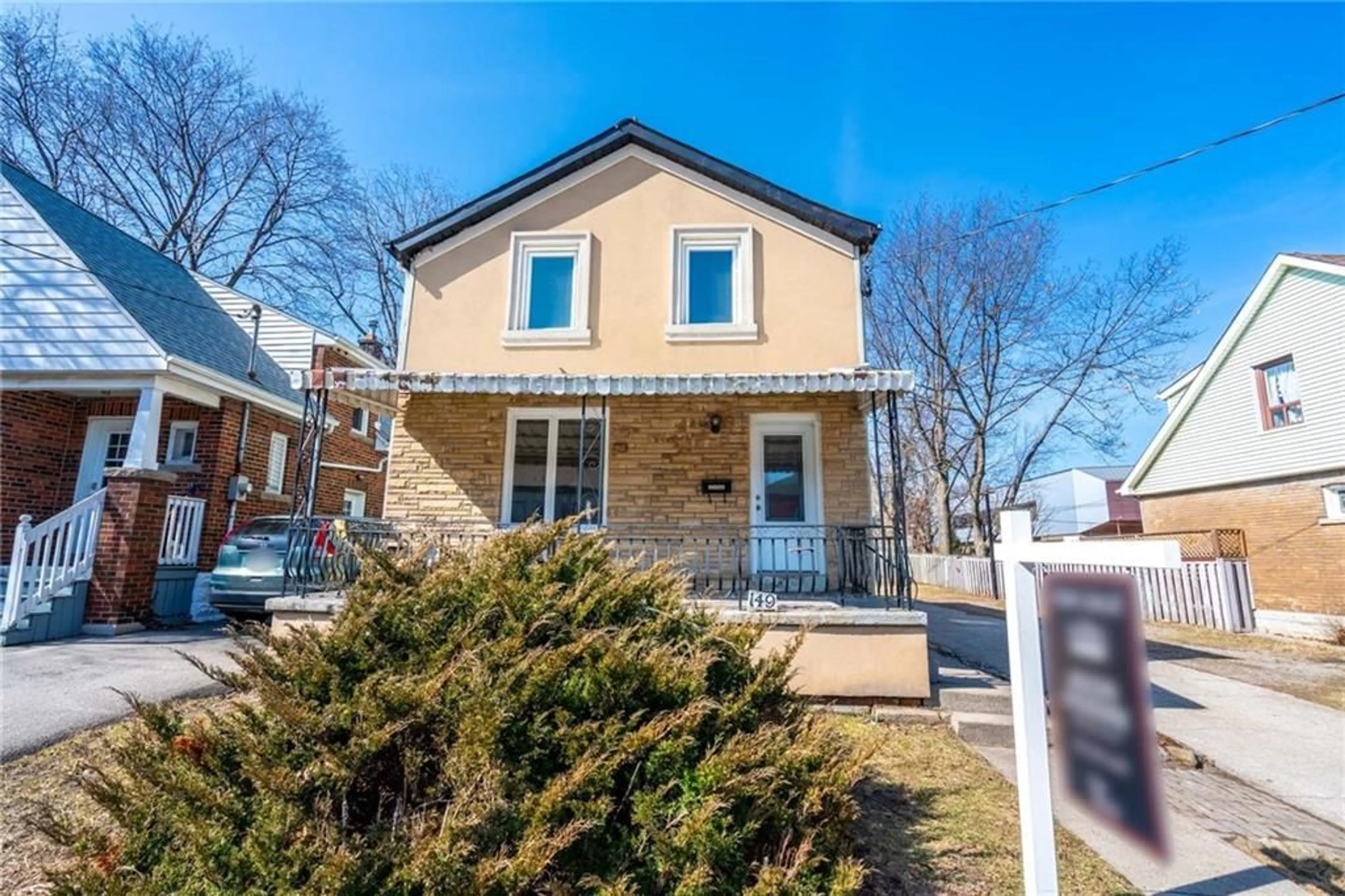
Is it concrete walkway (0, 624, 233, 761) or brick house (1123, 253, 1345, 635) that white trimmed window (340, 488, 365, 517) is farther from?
brick house (1123, 253, 1345, 635)

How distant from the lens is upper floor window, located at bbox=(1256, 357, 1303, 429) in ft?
46.4

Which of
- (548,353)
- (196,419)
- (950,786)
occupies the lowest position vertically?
(950,786)

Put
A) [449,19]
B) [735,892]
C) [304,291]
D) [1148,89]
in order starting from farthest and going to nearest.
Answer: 1. [304,291]
2. [1148,89]
3. [449,19]
4. [735,892]

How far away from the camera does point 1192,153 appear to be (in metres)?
7.32

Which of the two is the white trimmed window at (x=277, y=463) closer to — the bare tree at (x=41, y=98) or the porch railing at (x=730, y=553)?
the porch railing at (x=730, y=553)

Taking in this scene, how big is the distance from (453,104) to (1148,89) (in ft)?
37.8

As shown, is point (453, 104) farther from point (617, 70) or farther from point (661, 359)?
point (661, 359)

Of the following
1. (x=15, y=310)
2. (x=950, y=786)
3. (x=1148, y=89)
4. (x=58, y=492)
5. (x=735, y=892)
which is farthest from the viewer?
(x=58, y=492)

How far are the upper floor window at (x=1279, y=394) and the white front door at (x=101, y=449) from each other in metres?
25.4

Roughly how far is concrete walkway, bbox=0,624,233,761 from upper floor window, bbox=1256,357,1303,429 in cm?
2103

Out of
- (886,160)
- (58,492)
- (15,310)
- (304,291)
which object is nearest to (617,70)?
(886,160)

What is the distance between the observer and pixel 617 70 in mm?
10461

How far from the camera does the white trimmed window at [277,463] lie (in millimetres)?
12297

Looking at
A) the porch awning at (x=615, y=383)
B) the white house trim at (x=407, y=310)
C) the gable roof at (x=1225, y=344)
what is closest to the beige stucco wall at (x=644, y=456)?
the white house trim at (x=407, y=310)
